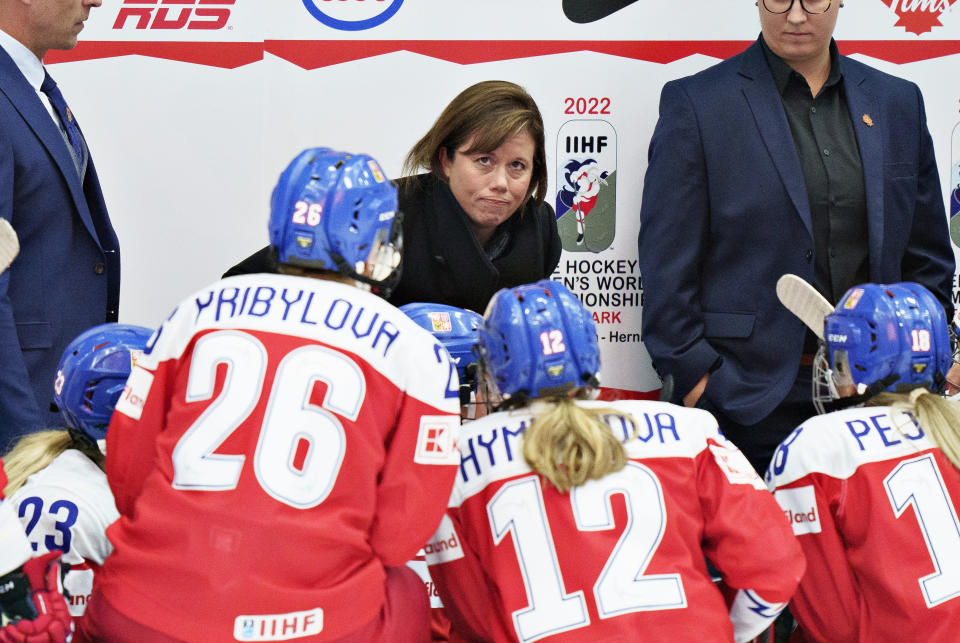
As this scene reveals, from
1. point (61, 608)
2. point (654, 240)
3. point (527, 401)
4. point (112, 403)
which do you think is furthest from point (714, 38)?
point (61, 608)

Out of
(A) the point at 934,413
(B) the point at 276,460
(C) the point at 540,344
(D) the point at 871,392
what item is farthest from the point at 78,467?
(A) the point at 934,413

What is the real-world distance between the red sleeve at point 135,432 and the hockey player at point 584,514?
0.69 m

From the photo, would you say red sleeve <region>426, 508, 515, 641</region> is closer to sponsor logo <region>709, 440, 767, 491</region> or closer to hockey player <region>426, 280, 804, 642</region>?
hockey player <region>426, 280, 804, 642</region>

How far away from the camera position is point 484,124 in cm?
346

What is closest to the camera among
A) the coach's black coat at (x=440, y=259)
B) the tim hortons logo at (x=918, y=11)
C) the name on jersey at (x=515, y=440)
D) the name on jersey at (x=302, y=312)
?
the name on jersey at (x=302, y=312)

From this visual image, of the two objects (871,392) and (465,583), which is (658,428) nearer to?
(465,583)

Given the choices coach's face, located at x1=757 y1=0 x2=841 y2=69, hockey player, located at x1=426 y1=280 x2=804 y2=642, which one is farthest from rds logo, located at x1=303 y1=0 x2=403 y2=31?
hockey player, located at x1=426 y1=280 x2=804 y2=642

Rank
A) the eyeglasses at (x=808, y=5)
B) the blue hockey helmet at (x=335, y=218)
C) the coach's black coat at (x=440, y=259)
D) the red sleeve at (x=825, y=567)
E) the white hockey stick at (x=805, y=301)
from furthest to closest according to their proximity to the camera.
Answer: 1. the eyeglasses at (x=808, y=5)
2. the coach's black coat at (x=440, y=259)
3. the white hockey stick at (x=805, y=301)
4. the red sleeve at (x=825, y=567)
5. the blue hockey helmet at (x=335, y=218)

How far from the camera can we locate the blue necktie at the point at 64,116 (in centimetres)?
353

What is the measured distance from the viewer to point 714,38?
14.2ft

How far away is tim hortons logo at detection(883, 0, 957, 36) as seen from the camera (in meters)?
4.37

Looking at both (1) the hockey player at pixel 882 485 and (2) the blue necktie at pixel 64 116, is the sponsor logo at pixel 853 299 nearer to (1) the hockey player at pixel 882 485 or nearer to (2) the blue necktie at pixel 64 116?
(1) the hockey player at pixel 882 485

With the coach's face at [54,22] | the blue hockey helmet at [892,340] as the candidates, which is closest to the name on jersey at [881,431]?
the blue hockey helmet at [892,340]

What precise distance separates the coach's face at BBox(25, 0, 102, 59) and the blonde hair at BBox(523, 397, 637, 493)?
7.36 ft
